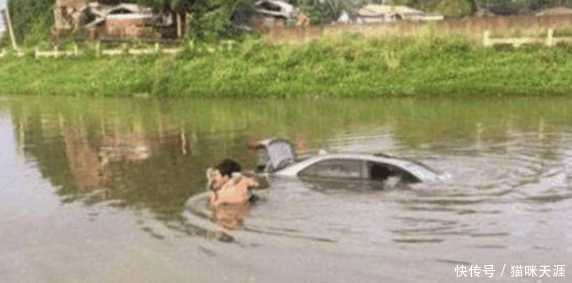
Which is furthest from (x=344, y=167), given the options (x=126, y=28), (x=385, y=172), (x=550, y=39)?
(x=126, y=28)

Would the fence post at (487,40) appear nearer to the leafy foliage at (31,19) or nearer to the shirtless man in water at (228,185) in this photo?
the shirtless man in water at (228,185)

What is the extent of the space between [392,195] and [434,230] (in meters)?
2.38

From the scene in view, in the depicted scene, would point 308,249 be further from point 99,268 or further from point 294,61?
point 294,61

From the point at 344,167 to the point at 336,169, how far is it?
24 centimetres

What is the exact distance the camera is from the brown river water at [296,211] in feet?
37.7

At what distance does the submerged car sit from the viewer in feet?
52.1

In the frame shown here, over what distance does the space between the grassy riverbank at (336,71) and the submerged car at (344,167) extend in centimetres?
2030

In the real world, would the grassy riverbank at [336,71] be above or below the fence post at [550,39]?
below

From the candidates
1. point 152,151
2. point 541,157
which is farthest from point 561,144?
point 152,151

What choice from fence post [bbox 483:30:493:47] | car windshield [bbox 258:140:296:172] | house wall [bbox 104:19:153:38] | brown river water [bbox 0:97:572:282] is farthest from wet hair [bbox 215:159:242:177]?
house wall [bbox 104:19:153:38]

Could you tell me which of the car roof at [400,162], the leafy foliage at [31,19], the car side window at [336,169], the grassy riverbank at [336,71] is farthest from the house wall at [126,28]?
the car roof at [400,162]

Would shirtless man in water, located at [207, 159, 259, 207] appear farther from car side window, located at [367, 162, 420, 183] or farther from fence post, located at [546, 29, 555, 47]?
fence post, located at [546, 29, 555, 47]

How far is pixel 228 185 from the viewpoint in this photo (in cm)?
1519

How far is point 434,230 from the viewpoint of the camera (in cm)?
1287
